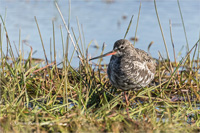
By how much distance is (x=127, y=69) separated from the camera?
5285 mm

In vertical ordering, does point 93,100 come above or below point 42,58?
below

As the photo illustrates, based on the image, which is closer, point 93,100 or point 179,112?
point 179,112

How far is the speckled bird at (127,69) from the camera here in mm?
5237

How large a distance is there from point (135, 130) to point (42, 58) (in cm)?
452

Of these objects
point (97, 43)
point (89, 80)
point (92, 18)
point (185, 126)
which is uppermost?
point (92, 18)

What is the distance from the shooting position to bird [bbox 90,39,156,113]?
5238mm

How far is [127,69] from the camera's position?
529 cm

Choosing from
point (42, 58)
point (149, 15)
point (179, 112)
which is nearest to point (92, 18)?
point (149, 15)

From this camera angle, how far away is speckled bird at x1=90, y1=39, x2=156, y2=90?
5237mm

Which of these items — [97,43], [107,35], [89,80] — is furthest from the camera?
[107,35]

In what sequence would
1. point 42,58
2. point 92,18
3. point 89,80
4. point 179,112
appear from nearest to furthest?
point 179,112, point 89,80, point 42,58, point 92,18

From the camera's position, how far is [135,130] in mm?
4262

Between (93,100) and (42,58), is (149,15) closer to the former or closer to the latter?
(42,58)

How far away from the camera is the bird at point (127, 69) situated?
5238mm
